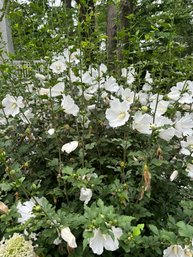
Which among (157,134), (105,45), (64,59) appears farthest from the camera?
(105,45)

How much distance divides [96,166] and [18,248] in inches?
23.9

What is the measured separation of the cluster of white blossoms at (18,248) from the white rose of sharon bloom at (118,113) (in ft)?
2.22

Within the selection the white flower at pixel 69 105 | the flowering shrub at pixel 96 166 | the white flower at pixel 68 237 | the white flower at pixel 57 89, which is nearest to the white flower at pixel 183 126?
the flowering shrub at pixel 96 166

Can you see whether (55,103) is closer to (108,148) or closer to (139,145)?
(108,148)

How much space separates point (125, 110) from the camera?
60.9 inches

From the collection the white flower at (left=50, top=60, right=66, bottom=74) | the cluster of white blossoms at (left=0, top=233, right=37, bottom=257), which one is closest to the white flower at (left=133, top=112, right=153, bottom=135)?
the white flower at (left=50, top=60, right=66, bottom=74)

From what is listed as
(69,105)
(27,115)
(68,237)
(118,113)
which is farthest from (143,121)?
(27,115)

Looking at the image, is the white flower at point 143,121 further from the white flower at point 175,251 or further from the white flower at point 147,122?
the white flower at point 175,251

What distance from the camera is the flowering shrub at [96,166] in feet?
4.21

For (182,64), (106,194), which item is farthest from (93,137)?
(182,64)

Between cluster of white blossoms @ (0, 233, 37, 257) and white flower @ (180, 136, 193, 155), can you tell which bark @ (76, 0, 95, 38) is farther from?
cluster of white blossoms @ (0, 233, 37, 257)

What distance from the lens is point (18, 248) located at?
1501 millimetres

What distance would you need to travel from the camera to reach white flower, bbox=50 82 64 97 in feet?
5.68

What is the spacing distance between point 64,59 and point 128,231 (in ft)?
3.78
